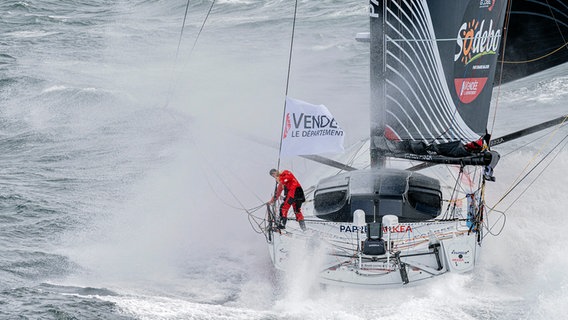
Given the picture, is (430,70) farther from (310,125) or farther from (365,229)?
(365,229)

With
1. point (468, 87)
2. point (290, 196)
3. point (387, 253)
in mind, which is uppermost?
point (468, 87)

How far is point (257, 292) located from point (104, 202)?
4.33 metres

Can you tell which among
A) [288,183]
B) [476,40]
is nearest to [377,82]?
[476,40]

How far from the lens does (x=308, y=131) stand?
950cm

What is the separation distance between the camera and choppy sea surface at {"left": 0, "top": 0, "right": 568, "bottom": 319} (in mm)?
9273

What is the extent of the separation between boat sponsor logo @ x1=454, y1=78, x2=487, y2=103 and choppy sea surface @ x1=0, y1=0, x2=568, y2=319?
175 cm

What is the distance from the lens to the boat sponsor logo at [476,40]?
1030 cm

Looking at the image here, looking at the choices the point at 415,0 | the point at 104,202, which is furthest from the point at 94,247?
the point at 415,0

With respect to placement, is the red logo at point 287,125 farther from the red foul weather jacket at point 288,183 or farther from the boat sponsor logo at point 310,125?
the red foul weather jacket at point 288,183

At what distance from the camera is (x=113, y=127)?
1714 centimetres

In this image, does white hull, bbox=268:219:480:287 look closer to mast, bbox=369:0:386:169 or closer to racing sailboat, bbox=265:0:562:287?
racing sailboat, bbox=265:0:562:287

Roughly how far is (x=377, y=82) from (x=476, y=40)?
1342mm

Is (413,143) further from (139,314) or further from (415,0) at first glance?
(139,314)

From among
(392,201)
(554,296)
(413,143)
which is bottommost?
(554,296)
